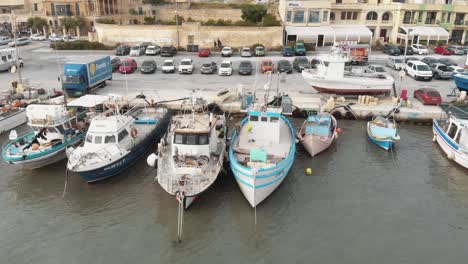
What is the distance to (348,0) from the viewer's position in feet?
183

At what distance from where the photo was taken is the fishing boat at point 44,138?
64.4 feet

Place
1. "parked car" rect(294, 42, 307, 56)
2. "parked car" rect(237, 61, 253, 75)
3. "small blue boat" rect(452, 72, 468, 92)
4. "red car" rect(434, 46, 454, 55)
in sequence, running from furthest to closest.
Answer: "red car" rect(434, 46, 454, 55), "parked car" rect(294, 42, 307, 56), "parked car" rect(237, 61, 253, 75), "small blue boat" rect(452, 72, 468, 92)

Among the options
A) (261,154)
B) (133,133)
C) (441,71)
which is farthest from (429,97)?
(133,133)

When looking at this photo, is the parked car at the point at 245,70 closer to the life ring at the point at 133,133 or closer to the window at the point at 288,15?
the life ring at the point at 133,133

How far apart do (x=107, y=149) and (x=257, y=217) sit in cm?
833

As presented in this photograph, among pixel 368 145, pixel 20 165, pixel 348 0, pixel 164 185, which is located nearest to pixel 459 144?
pixel 368 145

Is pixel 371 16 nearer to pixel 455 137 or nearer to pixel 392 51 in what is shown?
pixel 392 51

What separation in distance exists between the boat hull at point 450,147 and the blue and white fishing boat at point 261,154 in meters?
8.88

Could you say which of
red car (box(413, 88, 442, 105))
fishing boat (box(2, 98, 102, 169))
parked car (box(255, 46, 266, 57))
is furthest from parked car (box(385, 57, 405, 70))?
fishing boat (box(2, 98, 102, 169))

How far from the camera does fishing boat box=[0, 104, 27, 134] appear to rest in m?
25.3

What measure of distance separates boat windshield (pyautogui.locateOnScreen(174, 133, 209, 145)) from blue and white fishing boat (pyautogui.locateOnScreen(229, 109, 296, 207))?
1.52 m

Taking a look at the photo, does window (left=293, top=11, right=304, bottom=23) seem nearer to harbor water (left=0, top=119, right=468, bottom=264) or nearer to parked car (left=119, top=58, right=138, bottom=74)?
parked car (left=119, top=58, right=138, bottom=74)

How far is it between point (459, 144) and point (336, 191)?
324 inches

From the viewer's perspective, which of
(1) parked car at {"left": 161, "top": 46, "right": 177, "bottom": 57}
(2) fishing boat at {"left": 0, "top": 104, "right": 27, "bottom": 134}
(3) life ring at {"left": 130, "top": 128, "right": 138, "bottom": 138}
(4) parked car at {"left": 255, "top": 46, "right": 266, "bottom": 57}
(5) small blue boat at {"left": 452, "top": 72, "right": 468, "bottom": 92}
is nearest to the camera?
(3) life ring at {"left": 130, "top": 128, "right": 138, "bottom": 138}
